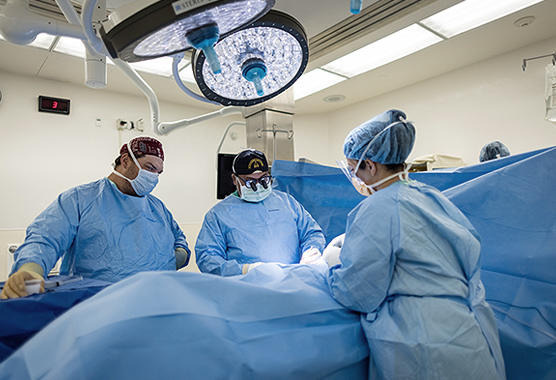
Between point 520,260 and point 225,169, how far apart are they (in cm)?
166

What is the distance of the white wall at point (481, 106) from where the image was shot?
351 centimetres

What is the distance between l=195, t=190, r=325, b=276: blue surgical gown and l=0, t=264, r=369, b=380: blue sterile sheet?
824 millimetres

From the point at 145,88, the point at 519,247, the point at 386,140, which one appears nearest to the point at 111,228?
the point at 145,88

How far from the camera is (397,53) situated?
11.6ft

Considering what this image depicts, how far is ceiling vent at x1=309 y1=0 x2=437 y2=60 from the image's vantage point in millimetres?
2270

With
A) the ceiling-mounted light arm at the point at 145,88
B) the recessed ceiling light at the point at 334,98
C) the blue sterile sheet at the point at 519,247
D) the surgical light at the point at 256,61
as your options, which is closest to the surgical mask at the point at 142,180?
the ceiling-mounted light arm at the point at 145,88

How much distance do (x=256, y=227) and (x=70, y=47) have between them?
2372 millimetres

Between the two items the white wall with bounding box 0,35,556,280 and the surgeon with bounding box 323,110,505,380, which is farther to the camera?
the white wall with bounding box 0,35,556,280

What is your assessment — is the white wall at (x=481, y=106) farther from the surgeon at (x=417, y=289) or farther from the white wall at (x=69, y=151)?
the surgeon at (x=417, y=289)

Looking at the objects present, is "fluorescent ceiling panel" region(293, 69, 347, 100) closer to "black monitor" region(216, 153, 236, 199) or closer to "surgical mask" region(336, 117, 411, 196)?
"black monitor" region(216, 153, 236, 199)

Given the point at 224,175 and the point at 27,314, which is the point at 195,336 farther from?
the point at 224,175

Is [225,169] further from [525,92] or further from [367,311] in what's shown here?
[525,92]

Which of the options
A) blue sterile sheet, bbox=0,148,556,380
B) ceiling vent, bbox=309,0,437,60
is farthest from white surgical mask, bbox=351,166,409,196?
ceiling vent, bbox=309,0,437,60

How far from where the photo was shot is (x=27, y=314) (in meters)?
0.93
